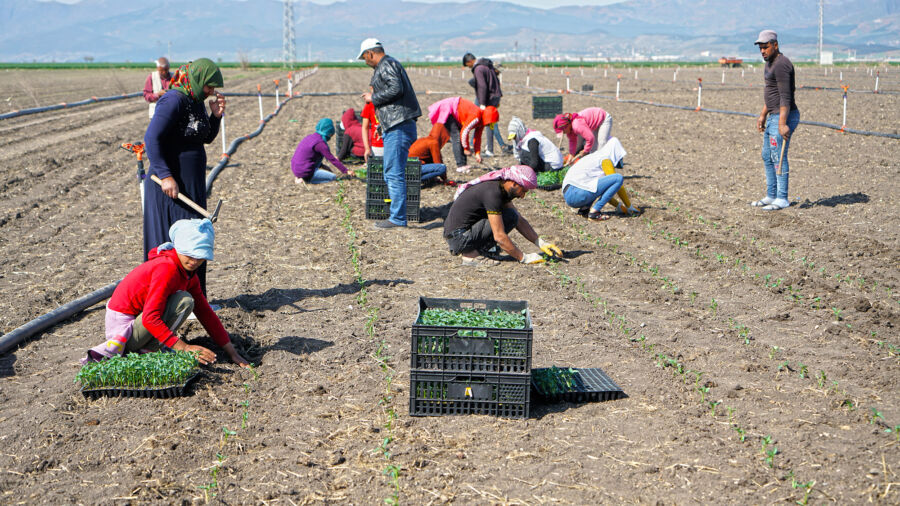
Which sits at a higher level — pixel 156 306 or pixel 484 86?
pixel 484 86

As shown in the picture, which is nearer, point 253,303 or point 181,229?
point 181,229

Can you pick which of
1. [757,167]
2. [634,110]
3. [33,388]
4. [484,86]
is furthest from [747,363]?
[634,110]

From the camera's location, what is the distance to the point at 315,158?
1250 centimetres

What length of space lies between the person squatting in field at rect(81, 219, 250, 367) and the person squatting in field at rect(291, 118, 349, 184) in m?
6.88

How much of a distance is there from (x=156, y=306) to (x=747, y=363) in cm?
410

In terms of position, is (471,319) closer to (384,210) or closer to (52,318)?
(52,318)

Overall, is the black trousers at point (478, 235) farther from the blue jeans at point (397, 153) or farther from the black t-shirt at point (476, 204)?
the blue jeans at point (397, 153)

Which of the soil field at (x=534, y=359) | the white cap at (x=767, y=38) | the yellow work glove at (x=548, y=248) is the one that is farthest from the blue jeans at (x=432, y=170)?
the white cap at (x=767, y=38)

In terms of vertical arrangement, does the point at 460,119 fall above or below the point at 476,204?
above

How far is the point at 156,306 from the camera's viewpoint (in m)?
5.00

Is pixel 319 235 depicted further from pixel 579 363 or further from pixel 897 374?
pixel 897 374

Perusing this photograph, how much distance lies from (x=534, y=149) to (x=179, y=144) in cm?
657

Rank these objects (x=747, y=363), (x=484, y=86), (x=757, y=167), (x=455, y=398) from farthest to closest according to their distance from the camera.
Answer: (x=484, y=86), (x=757, y=167), (x=747, y=363), (x=455, y=398)

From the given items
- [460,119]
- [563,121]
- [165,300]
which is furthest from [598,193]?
[165,300]
